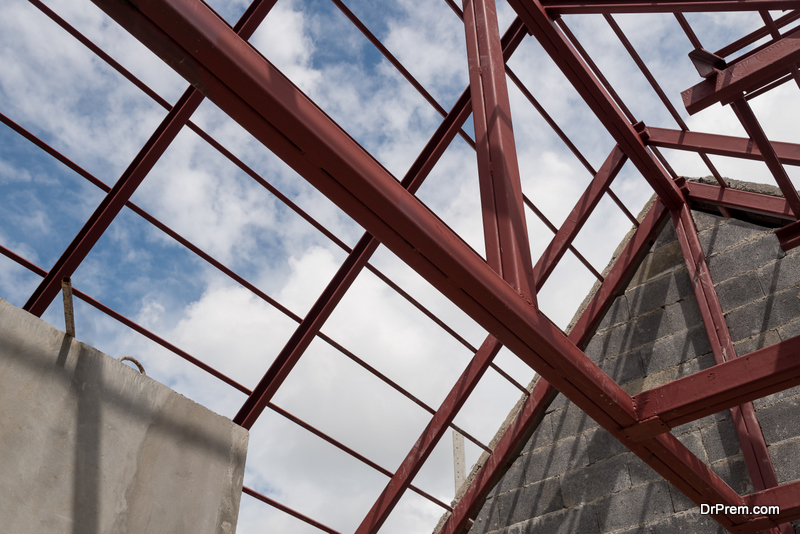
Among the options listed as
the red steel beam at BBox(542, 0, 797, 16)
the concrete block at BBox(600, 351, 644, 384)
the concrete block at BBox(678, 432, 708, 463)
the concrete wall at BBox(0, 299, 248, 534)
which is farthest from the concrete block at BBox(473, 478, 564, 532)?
the red steel beam at BBox(542, 0, 797, 16)

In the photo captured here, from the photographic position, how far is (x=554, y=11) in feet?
23.7

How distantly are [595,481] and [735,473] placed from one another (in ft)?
6.05

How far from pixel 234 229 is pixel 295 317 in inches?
52.9

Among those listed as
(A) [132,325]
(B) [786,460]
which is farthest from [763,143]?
(A) [132,325]

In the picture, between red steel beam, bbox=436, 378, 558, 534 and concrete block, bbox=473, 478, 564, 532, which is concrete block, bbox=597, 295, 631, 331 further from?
concrete block, bbox=473, 478, 564, 532

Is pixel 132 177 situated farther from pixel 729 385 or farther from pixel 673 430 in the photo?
pixel 673 430

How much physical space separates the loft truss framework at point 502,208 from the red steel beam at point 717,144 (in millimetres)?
26

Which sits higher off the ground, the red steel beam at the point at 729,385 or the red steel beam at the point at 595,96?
the red steel beam at the point at 595,96

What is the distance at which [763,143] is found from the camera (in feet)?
19.0

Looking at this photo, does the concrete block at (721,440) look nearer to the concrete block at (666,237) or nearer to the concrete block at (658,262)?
the concrete block at (658,262)

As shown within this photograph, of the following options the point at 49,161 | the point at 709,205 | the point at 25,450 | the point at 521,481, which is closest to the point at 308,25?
the point at 49,161

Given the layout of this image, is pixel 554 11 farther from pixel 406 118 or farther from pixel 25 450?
pixel 25 450

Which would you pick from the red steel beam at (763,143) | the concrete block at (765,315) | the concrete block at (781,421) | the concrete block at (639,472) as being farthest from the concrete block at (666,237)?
the red steel beam at (763,143)

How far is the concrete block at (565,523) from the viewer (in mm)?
8961
